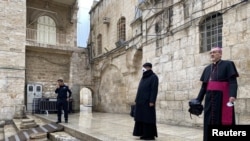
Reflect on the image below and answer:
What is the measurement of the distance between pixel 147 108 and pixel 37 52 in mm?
12864

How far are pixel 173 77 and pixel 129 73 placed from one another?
5145 millimetres

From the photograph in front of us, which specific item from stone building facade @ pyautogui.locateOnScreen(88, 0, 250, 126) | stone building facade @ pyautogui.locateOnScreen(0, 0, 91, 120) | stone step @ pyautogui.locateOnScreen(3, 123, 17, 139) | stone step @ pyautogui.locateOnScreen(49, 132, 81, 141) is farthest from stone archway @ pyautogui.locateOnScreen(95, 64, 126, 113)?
stone step @ pyautogui.locateOnScreen(49, 132, 81, 141)

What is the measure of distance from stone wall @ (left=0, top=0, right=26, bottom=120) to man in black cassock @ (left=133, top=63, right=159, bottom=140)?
416 inches

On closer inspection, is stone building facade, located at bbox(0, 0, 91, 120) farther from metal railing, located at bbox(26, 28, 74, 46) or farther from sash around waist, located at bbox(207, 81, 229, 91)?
sash around waist, located at bbox(207, 81, 229, 91)

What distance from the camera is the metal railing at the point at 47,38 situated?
655 inches

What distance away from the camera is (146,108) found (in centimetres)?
566

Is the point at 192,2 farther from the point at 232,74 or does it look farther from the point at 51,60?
the point at 51,60

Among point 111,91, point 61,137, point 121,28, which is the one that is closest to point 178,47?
point 61,137

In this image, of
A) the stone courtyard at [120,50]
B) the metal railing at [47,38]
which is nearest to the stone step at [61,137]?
the stone courtyard at [120,50]

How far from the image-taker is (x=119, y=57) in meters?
14.9

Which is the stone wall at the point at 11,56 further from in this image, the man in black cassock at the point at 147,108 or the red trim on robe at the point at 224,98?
the red trim on robe at the point at 224,98

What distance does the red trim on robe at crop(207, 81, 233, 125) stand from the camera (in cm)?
369

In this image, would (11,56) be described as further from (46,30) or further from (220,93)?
(220,93)

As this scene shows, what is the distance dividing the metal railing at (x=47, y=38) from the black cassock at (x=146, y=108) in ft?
39.7
